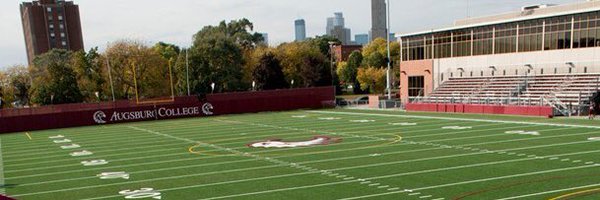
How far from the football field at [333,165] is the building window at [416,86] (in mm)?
21978

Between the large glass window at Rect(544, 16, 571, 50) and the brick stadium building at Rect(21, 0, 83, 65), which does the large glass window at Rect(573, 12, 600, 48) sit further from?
the brick stadium building at Rect(21, 0, 83, 65)

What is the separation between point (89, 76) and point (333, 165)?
158 feet

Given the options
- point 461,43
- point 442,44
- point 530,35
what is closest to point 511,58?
point 530,35

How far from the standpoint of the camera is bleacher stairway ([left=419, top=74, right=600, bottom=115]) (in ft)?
99.2

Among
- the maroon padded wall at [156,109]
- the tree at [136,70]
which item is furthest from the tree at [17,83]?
the maroon padded wall at [156,109]

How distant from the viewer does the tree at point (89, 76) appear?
5650 cm

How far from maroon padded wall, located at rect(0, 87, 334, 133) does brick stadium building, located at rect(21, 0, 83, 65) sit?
8178 centimetres

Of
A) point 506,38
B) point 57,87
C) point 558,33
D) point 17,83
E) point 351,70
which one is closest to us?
point 558,33

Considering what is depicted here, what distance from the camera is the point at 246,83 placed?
66.7 m

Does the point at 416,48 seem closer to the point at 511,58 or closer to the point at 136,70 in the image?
the point at 511,58

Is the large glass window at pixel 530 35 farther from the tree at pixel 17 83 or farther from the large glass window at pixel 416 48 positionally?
the tree at pixel 17 83

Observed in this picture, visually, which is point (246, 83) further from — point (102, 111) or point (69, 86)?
point (102, 111)

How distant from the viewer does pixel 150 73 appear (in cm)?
5725

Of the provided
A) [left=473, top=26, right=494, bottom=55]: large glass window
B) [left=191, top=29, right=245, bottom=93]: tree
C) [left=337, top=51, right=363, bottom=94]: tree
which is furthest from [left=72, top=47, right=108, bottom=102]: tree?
[left=337, top=51, right=363, bottom=94]: tree
